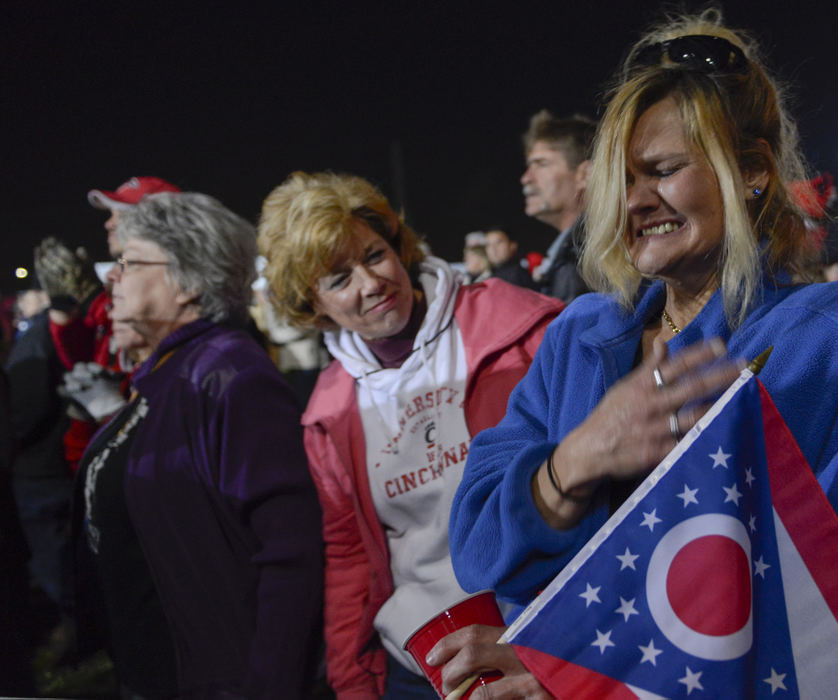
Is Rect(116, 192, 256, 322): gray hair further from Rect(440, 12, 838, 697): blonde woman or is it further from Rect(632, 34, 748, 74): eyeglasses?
Rect(632, 34, 748, 74): eyeglasses

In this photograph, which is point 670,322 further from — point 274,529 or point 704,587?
point 274,529

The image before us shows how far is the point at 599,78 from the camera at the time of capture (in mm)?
1675

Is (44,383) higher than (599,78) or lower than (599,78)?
lower

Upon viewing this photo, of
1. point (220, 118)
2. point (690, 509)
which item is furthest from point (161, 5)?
point (690, 509)

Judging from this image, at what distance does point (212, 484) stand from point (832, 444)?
1.39m

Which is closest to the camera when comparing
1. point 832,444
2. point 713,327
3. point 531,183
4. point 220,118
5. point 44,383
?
point 832,444

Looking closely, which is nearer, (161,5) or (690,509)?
(690,509)

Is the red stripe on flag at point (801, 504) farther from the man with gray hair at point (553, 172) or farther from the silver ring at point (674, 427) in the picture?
the man with gray hair at point (553, 172)

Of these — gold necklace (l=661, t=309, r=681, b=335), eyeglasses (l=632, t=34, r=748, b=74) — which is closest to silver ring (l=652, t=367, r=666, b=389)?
gold necklace (l=661, t=309, r=681, b=335)

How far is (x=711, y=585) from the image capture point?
0.84m

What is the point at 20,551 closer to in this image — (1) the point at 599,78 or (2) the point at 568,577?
(2) the point at 568,577

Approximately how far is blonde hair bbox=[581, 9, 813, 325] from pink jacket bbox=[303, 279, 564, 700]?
1.74 ft

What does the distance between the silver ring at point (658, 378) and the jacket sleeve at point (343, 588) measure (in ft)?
3.39

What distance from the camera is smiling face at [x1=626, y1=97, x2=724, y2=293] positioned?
958mm
